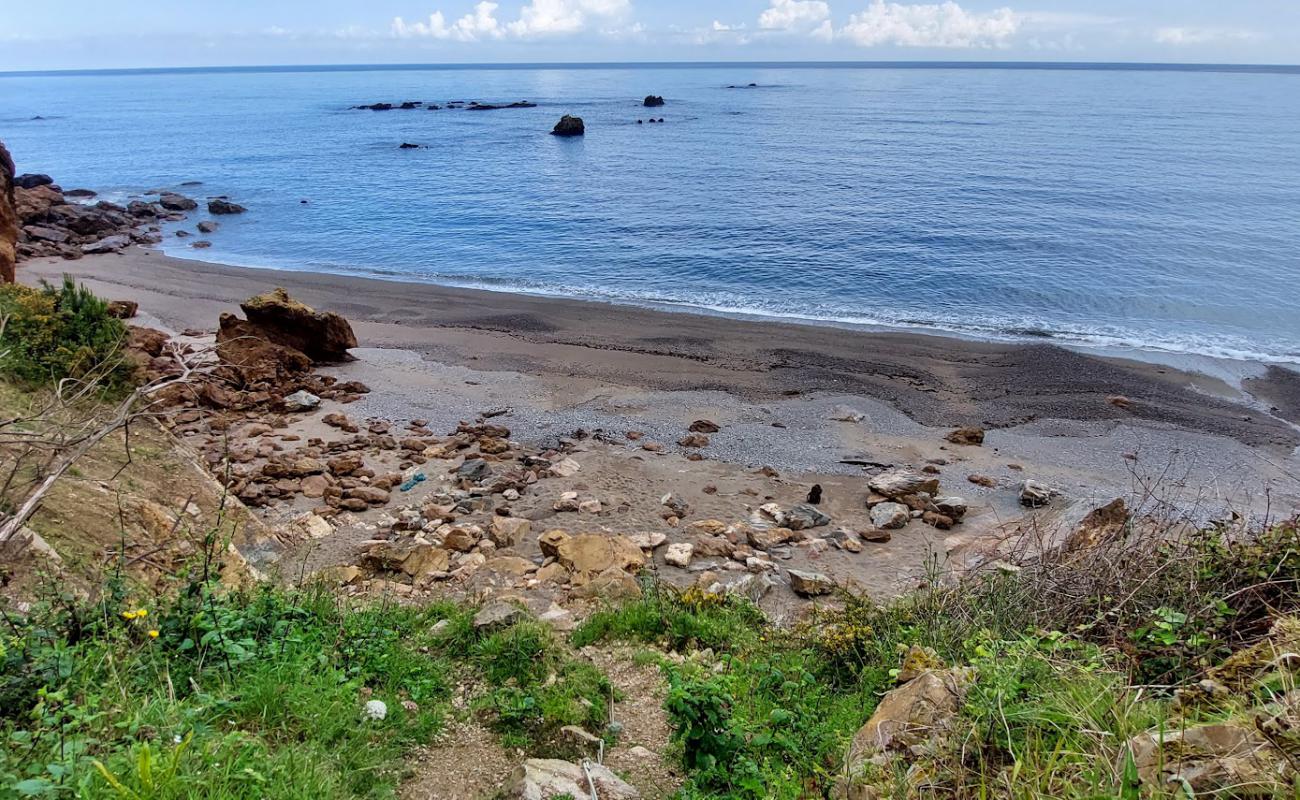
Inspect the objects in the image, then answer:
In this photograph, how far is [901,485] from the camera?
432 inches

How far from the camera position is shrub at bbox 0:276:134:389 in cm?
971

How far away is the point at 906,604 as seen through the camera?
21.6 ft

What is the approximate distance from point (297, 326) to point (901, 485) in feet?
40.7

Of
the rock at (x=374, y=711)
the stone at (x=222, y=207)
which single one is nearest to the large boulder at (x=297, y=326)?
the rock at (x=374, y=711)

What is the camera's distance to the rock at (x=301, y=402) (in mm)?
13577

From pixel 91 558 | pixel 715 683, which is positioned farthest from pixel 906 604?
pixel 91 558

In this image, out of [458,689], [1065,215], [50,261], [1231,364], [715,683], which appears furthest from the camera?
[1065,215]

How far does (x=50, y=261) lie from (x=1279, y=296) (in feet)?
131

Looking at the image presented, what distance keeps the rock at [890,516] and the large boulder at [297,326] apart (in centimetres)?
1197

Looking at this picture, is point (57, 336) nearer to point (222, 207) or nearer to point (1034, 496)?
point (1034, 496)

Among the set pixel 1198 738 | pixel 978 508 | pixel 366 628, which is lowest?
pixel 978 508

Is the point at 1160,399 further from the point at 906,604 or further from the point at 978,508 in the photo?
the point at 906,604

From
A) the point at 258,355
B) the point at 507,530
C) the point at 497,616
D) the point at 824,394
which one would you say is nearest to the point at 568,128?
the point at 258,355

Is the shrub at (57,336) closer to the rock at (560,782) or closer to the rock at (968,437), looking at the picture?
the rock at (560,782)
